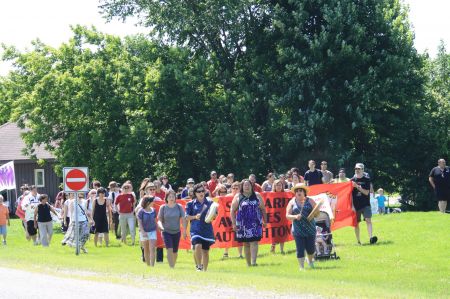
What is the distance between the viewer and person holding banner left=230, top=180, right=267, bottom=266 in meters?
19.4

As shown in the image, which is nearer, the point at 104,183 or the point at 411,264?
Answer: the point at 411,264

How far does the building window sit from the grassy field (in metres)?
39.0

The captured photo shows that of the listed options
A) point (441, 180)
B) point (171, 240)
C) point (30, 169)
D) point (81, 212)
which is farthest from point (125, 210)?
point (30, 169)

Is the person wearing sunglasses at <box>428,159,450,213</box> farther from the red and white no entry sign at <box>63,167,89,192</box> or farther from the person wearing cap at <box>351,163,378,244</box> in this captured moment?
the red and white no entry sign at <box>63,167,89,192</box>

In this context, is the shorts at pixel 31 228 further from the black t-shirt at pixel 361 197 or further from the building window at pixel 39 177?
the building window at pixel 39 177

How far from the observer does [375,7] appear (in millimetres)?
41562

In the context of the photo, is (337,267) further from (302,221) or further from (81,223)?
(81,223)

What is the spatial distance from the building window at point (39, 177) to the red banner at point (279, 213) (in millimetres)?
43732

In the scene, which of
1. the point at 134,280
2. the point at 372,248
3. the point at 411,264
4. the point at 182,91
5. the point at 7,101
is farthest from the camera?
the point at 7,101

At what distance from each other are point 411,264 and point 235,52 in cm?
2856

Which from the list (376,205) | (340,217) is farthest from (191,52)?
(340,217)

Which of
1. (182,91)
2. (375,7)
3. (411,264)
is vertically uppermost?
(375,7)

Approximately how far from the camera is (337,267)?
61.1 ft

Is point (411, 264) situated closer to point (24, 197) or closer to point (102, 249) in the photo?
point (102, 249)
